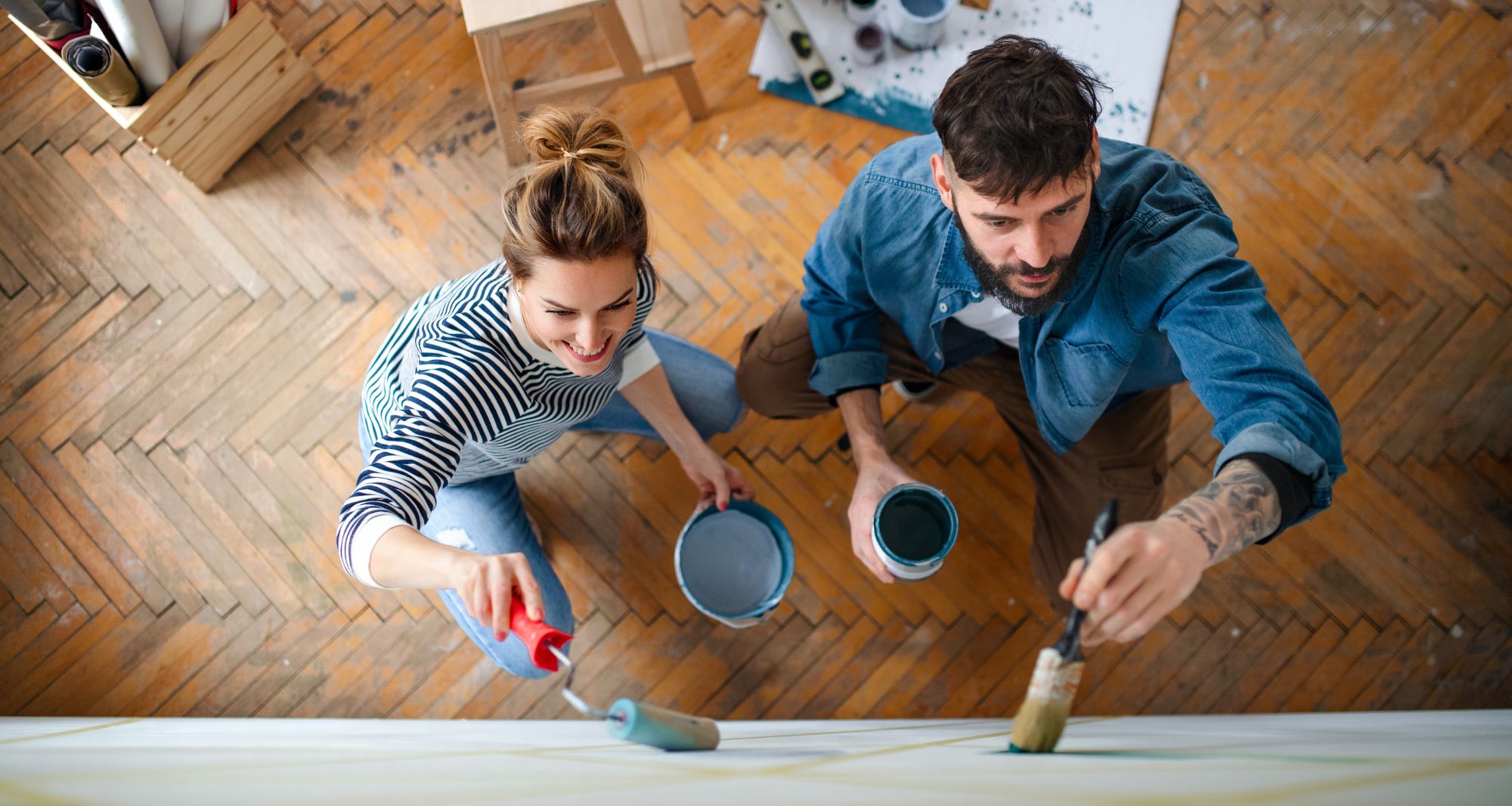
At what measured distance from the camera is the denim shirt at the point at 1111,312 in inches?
42.8

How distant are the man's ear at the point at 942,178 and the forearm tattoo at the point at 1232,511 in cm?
53

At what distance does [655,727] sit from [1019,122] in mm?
829

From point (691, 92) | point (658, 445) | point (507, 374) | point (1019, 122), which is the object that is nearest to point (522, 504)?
point (658, 445)

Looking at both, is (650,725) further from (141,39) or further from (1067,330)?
(141,39)

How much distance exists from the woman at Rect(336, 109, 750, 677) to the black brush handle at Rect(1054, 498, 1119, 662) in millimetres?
522

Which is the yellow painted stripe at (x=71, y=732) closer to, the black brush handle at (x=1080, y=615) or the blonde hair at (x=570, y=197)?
the blonde hair at (x=570, y=197)

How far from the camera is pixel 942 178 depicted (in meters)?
1.28

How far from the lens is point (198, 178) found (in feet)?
6.98

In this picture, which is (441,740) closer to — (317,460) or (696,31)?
(317,460)

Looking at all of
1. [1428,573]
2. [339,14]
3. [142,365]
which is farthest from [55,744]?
[1428,573]

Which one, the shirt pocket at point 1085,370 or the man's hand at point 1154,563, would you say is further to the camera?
the shirt pocket at point 1085,370

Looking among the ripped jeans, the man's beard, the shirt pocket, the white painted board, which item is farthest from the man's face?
the ripped jeans

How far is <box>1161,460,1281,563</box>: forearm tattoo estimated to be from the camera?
0.89m

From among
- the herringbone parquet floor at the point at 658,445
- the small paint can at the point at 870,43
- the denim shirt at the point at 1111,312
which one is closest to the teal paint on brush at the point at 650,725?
the denim shirt at the point at 1111,312
